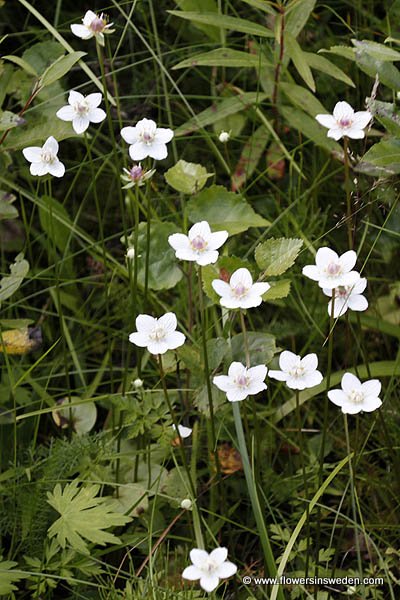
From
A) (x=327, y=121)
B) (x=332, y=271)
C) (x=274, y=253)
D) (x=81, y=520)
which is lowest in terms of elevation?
(x=81, y=520)

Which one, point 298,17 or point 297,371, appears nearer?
point 297,371

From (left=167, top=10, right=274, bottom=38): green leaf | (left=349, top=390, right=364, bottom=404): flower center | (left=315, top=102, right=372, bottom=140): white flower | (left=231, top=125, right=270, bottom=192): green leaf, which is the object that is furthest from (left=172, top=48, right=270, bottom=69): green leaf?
(left=349, top=390, right=364, bottom=404): flower center

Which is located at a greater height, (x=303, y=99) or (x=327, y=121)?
(x=303, y=99)

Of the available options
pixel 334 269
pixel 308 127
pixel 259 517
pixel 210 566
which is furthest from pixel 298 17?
pixel 210 566

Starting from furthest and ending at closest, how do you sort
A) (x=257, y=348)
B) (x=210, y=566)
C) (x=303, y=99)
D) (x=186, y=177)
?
(x=303, y=99)
(x=186, y=177)
(x=257, y=348)
(x=210, y=566)

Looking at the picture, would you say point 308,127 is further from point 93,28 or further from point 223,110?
point 93,28
